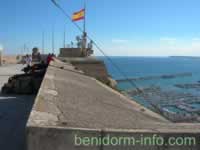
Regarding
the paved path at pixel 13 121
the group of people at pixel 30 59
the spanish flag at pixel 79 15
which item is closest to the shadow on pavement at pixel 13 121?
the paved path at pixel 13 121

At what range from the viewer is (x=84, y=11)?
112 ft

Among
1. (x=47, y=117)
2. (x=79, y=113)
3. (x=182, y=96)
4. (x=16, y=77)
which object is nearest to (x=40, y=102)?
(x=79, y=113)

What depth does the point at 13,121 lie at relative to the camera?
10078 mm

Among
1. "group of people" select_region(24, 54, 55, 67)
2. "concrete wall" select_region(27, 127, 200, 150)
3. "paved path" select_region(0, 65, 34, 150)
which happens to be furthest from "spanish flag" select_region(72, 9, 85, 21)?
"concrete wall" select_region(27, 127, 200, 150)

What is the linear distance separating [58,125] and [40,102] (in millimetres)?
1787

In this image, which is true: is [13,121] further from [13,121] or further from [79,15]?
[79,15]

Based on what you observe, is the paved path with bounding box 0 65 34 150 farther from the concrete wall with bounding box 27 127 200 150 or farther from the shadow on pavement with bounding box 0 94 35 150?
the concrete wall with bounding box 27 127 200 150

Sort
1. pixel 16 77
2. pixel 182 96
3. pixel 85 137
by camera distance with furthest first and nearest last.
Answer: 1. pixel 182 96
2. pixel 16 77
3. pixel 85 137

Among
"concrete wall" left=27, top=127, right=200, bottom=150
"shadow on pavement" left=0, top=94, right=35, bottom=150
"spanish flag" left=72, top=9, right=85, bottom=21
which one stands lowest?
"shadow on pavement" left=0, top=94, right=35, bottom=150

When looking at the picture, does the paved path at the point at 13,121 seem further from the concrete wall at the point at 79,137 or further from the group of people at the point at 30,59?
the group of people at the point at 30,59

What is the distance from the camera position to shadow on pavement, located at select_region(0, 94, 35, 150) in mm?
7656

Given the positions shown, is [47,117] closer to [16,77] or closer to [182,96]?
[16,77]

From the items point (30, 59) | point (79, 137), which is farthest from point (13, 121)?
point (30, 59)

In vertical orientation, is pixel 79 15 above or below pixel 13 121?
above
